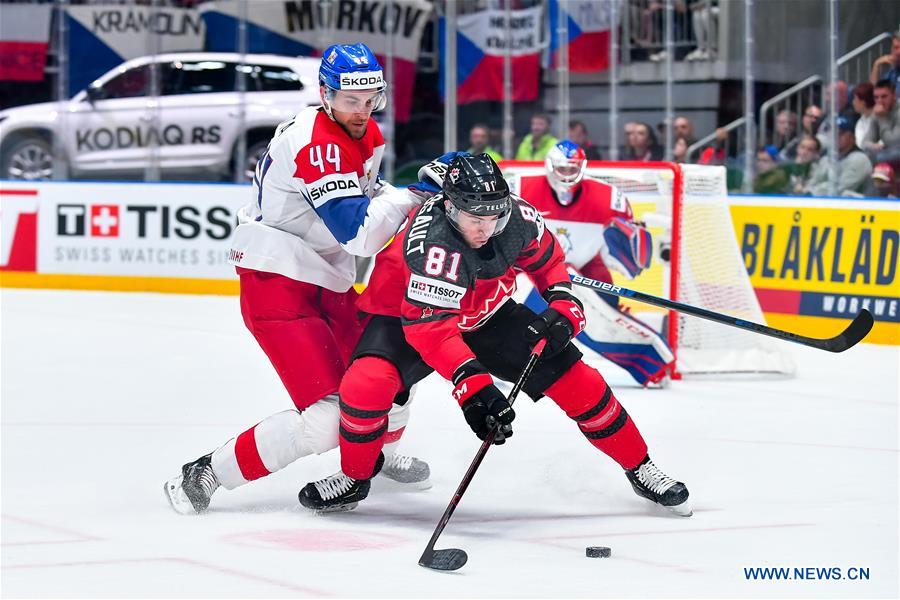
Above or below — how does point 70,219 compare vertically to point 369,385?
above

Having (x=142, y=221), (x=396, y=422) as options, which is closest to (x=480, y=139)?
(x=142, y=221)

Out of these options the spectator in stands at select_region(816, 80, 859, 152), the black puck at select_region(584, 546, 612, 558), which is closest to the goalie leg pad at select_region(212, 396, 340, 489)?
the black puck at select_region(584, 546, 612, 558)

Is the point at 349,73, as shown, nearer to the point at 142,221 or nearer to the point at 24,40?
the point at 142,221

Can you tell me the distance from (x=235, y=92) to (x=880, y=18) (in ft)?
16.7

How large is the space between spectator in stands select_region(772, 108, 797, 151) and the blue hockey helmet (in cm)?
570

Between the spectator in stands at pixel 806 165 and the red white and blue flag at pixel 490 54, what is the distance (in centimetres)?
258

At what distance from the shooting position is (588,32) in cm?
1068

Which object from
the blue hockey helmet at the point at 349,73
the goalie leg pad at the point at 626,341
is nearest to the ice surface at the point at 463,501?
the goalie leg pad at the point at 626,341

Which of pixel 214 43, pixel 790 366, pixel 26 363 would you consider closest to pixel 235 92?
pixel 214 43

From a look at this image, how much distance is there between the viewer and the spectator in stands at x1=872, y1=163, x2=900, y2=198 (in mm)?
8352

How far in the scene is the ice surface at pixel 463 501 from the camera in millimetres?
3385

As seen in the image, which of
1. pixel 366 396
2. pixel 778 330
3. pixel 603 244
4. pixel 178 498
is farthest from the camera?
pixel 603 244

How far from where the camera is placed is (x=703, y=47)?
10.2m

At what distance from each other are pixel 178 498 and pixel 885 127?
19.2 ft
